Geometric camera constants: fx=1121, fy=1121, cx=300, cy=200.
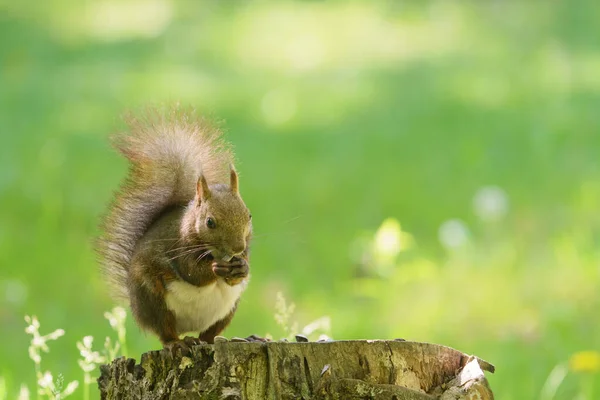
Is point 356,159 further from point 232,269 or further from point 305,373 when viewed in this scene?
point 305,373

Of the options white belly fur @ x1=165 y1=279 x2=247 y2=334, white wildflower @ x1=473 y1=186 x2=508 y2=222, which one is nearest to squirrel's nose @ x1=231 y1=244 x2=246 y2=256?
white belly fur @ x1=165 y1=279 x2=247 y2=334

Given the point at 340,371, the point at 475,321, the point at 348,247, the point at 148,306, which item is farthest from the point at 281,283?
the point at 340,371

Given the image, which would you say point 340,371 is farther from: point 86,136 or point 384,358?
point 86,136

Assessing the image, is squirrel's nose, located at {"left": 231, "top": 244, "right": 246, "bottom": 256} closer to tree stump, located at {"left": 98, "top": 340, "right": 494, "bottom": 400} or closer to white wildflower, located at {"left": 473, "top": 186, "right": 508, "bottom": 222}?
tree stump, located at {"left": 98, "top": 340, "right": 494, "bottom": 400}

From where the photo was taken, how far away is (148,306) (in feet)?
8.34

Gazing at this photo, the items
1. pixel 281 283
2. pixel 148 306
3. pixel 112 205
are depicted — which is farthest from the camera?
pixel 281 283

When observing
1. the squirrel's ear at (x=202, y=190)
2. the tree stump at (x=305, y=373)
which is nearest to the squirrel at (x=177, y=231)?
the squirrel's ear at (x=202, y=190)

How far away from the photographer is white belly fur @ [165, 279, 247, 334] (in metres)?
2.53

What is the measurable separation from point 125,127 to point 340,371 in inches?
42.1

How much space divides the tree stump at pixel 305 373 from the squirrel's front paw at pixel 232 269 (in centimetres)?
22

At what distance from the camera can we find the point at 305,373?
217 centimetres

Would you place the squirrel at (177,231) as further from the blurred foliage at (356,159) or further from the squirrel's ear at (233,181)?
the blurred foliage at (356,159)

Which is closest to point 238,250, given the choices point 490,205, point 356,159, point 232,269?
point 232,269

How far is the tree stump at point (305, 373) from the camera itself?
2166mm
